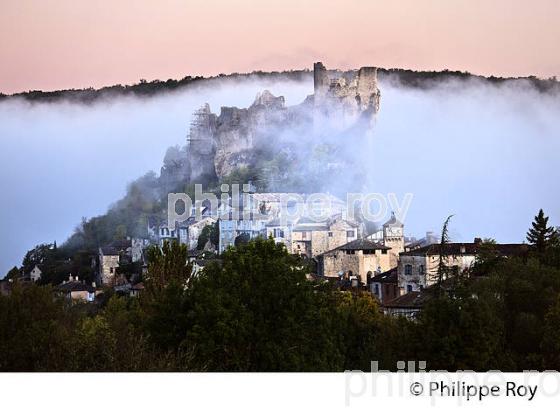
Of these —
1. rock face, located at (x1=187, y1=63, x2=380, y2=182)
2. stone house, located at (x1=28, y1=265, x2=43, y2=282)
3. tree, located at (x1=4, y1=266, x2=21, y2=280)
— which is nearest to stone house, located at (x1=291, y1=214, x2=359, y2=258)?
rock face, located at (x1=187, y1=63, x2=380, y2=182)

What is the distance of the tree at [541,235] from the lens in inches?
963

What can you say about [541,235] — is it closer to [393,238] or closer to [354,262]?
[393,238]

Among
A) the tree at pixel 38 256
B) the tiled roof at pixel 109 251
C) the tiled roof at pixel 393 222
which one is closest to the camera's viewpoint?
the tree at pixel 38 256

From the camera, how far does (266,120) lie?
43.7m

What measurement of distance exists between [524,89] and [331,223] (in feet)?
46.8

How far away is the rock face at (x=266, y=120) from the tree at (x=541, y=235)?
15847 mm

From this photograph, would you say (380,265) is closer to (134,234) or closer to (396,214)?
(396,214)

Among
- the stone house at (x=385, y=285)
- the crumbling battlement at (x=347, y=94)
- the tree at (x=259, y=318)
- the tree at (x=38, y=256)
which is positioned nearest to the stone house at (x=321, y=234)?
the crumbling battlement at (x=347, y=94)

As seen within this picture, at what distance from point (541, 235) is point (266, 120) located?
19640mm

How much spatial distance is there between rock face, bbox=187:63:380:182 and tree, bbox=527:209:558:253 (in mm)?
15847

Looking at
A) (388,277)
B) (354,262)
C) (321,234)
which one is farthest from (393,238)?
(388,277)

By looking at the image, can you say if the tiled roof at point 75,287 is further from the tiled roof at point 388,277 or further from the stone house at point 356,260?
the stone house at point 356,260

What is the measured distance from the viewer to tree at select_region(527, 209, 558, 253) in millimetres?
24448
